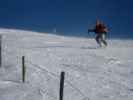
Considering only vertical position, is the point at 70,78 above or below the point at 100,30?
below

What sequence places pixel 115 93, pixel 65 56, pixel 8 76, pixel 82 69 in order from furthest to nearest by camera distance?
pixel 65 56 → pixel 82 69 → pixel 8 76 → pixel 115 93

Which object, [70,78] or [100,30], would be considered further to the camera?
[100,30]

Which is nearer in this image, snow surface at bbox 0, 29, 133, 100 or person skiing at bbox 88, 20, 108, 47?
snow surface at bbox 0, 29, 133, 100

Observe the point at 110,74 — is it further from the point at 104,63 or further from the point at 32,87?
the point at 32,87

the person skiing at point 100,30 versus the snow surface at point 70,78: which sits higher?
the person skiing at point 100,30

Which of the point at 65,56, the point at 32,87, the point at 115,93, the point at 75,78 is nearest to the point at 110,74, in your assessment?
the point at 75,78

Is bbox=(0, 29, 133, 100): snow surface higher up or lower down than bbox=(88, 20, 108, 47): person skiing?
lower down

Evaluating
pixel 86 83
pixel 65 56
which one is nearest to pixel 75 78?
pixel 86 83

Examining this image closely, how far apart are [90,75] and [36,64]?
13.1ft

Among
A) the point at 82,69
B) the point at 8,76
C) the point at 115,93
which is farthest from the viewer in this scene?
the point at 82,69

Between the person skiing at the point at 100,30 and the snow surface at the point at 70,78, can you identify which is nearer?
the snow surface at the point at 70,78

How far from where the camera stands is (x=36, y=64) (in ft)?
54.7

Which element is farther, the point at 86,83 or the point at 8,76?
the point at 8,76

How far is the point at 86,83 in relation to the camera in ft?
41.2
